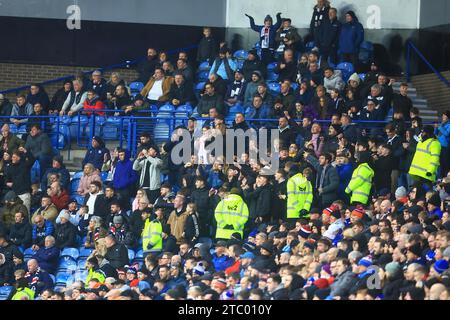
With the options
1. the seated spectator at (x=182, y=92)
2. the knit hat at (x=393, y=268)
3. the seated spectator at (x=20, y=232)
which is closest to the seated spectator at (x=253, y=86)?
the seated spectator at (x=182, y=92)

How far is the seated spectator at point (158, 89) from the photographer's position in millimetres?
22344

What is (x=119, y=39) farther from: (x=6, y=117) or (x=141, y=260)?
(x=141, y=260)

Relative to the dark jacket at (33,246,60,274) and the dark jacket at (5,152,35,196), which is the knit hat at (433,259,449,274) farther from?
the dark jacket at (5,152,35,196)

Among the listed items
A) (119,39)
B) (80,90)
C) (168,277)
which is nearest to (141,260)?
(168,277)

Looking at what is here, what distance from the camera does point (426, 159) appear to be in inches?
717

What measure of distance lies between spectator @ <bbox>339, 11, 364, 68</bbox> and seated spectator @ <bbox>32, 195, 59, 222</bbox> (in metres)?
6.67

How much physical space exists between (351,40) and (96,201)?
21.0 feet

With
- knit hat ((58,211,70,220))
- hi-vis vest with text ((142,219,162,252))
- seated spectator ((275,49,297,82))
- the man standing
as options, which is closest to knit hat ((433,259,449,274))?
hi-vis vest with text ((142,219,162,252))

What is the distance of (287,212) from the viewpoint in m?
18.5

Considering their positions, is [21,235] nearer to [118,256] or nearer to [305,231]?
[118,256]

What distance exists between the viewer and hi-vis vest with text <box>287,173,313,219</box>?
18406mm

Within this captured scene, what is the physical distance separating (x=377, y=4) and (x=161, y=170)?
731 centimetres

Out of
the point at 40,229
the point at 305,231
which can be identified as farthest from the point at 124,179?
the point at 305,231

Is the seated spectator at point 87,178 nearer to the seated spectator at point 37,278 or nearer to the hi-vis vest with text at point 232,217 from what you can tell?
the seated spectator at point 37,278
